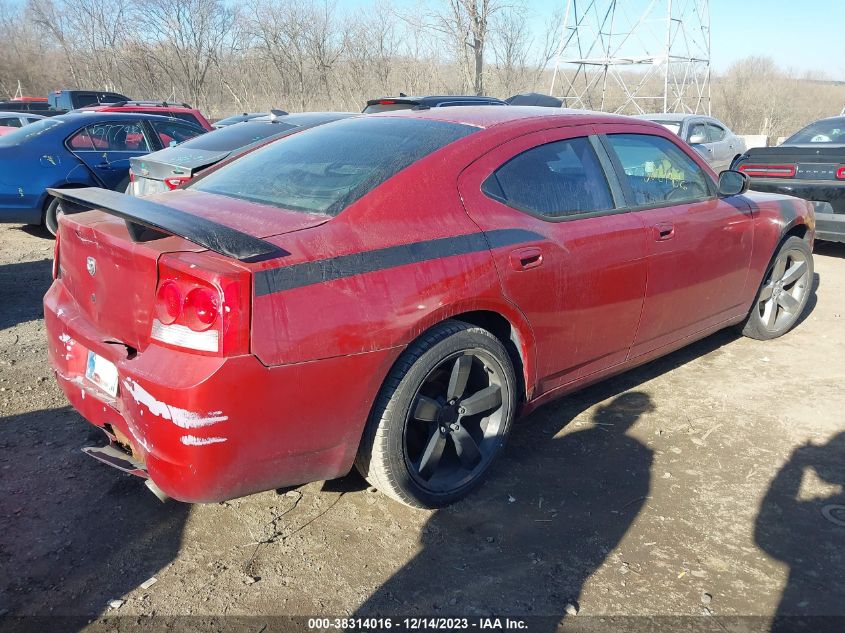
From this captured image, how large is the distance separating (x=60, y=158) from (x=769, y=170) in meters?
7.92

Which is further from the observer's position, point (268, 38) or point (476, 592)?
point (268, 38)

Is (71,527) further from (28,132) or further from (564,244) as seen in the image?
(28,132)

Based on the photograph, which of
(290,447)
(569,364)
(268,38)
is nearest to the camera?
(290,447)

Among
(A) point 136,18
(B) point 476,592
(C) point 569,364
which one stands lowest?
(B) point 476,592

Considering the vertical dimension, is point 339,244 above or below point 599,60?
below

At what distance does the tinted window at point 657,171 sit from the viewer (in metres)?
3.68

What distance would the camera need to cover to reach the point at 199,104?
32.5m

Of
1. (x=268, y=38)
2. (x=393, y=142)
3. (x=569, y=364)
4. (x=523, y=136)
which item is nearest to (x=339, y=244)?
(x=393, y=142)

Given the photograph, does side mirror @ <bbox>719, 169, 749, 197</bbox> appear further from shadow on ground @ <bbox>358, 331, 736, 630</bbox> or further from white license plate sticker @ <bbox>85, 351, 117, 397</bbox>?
white license plate sticker @ <bbox>85, 351, 117, 397</bbox>

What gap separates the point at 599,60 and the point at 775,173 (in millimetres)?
18030

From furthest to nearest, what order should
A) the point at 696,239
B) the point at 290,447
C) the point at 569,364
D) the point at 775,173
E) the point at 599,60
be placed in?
the point at 599,60 < the point at 775,173 < the point at 696,239 < the point at 569,364 < the point at 290,447

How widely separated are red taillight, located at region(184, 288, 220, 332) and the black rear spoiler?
0.14 meters

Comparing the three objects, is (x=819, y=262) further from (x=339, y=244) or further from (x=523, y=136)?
(x=339, y=244)

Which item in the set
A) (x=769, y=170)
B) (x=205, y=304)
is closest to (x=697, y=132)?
(x=769, y=170)
